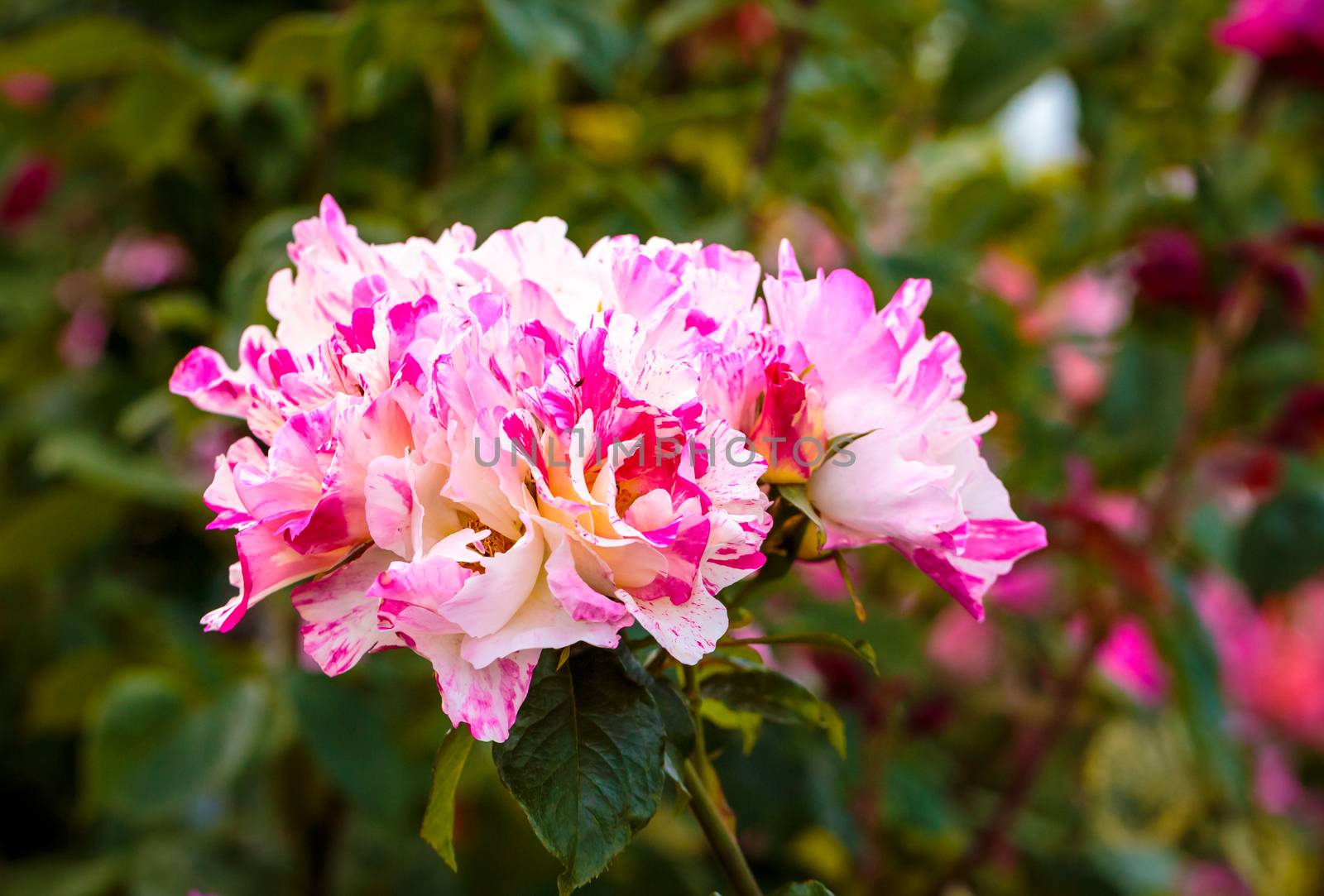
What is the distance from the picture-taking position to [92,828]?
961mm

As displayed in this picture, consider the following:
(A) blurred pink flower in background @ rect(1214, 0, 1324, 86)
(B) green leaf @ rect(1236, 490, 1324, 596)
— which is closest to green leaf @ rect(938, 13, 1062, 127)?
(A) blurred pink flower in background @ rect(1214, 0, 1324, 86)

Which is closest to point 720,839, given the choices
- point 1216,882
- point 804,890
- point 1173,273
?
point 804,890

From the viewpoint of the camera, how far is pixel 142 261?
1.21 meters

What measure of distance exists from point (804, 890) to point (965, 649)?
2.78 feet

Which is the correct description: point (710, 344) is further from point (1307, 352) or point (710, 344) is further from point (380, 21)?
point (1307, 352)

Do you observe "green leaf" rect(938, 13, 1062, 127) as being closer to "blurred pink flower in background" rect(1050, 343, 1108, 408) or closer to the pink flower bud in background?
"blurred pink flower in background" rect(1050, 343, 1108, 408)

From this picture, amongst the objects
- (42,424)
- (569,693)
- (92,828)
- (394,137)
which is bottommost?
(92,828)

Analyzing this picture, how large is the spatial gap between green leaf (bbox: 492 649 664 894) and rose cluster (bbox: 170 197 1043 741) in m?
0.02

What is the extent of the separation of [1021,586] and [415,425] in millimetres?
763

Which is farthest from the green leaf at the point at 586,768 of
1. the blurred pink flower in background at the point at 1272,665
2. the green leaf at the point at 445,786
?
the blurred pink flower in background at the point at 1272,665

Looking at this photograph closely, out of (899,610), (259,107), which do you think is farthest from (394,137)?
(899,610)

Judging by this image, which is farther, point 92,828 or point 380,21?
point 92,828

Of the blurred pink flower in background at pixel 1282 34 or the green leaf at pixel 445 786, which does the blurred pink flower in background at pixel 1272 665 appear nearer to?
the blurred pink flower in background at pixel 1282 34

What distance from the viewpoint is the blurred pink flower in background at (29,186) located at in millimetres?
935
